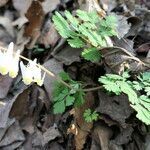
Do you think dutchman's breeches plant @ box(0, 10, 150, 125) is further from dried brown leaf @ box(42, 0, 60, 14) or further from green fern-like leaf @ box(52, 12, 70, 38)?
dried brown leaf @ box(42, 0, 60, 14)

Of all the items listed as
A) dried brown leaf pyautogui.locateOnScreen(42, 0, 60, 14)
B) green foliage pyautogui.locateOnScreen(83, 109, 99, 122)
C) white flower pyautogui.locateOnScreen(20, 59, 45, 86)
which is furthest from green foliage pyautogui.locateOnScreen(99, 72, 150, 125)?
dried brown leaf pyautogui.locateOnScreen(42, 0, 60, 14)

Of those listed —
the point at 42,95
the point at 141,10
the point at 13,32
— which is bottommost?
the point at 141,10

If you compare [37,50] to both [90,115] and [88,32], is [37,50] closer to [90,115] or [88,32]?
[88,32]

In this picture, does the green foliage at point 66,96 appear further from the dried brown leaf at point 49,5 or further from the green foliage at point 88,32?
the dried brown leaf at point 49,5

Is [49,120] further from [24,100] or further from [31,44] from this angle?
[31,44]

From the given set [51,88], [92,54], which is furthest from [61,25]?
[51,88]

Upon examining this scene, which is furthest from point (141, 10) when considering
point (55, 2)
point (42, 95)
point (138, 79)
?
point (42, 95)
